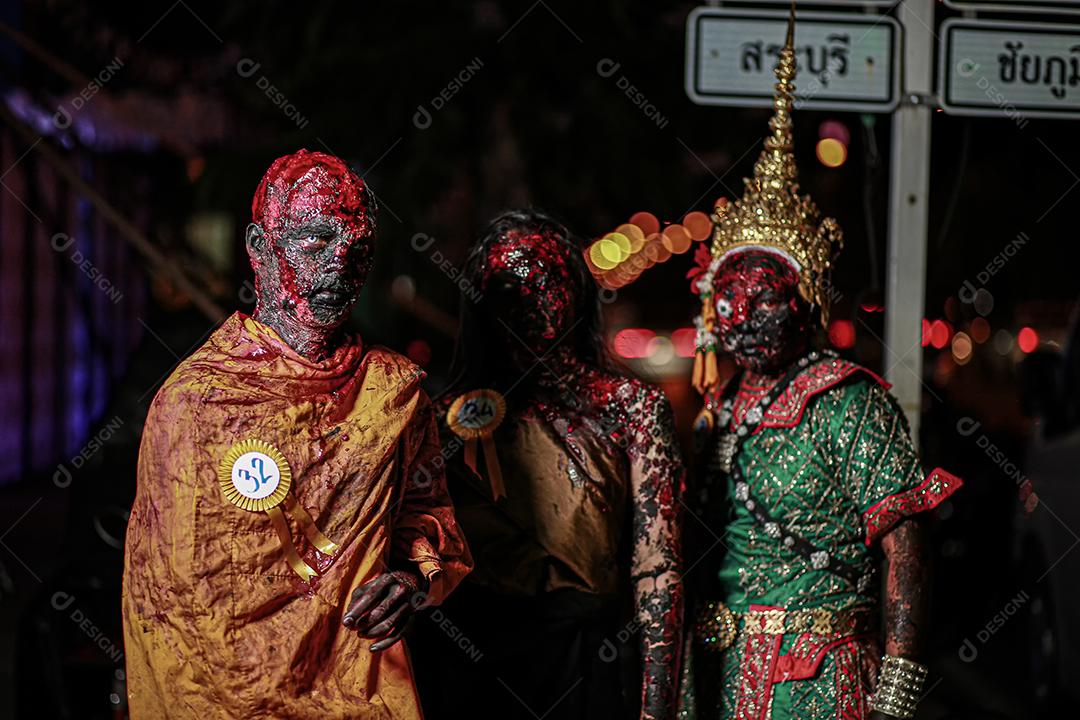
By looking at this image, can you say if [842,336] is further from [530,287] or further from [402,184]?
[402,184]

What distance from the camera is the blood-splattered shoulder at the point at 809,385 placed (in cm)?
308

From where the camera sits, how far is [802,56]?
3.99 meters

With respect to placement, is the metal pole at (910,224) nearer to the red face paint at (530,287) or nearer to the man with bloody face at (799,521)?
the man with bloody face at (799,521)

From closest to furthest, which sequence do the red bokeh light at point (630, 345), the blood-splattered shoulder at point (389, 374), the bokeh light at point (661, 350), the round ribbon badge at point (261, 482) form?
the round ribbon badge at point (261, 482), the blood-splattered shoulder at point (389, 374), the red bokeh light at point (630, 345), the bokeh light at point (661, 350)

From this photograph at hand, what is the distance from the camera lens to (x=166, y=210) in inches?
411

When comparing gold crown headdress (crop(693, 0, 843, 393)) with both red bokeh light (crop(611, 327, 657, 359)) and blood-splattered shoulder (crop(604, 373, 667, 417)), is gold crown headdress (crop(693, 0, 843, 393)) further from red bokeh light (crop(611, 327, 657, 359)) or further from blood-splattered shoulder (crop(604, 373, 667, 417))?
blood-splattered shoulder (crop(604, 373, 667, 417))

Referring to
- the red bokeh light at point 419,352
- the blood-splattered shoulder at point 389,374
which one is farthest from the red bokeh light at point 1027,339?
the blood-splattered shoulder at point 389,374

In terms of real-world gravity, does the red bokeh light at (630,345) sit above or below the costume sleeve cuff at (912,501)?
above

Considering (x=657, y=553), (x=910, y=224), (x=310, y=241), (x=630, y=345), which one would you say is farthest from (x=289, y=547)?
(x=630, y=345)

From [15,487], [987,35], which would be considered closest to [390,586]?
[987,35]

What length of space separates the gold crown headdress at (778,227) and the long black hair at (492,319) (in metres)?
0.37

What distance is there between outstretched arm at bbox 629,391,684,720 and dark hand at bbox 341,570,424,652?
807 millimetres

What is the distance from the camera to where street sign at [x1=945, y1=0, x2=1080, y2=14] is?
401 centimetres

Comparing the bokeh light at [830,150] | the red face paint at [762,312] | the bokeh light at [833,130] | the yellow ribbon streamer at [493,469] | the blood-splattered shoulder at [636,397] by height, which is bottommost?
the yellow ribbon streamer at [493,469]
